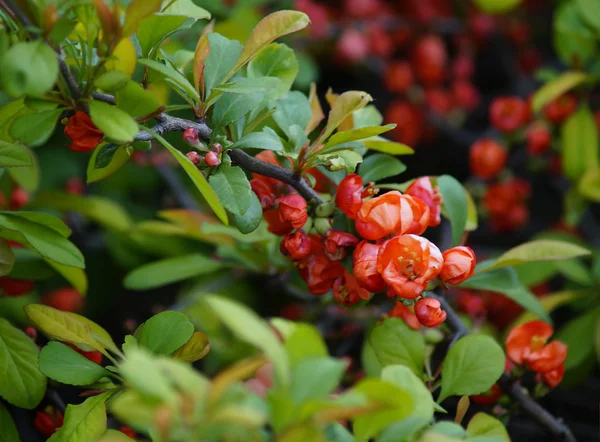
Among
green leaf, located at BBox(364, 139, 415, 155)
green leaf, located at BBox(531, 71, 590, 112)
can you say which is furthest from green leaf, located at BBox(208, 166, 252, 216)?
green leaf, located at BBox(531, 71, 590, 112)

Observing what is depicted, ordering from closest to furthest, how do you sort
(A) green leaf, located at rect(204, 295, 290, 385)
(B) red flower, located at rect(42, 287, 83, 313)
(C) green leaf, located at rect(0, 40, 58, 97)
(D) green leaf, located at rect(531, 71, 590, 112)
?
1. (A) green leaf, located at rect(204, 295, 290, 385)
2. (C) green leaf, located at rect(0, 40, 58, 97)
3. (D) green leaf, located at rect(531, 71, 590, 112)
4. (B) red flower, located at rect(42, 287, 83, 313)

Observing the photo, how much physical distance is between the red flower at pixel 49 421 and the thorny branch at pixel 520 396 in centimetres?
55

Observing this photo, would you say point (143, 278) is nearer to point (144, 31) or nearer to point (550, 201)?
point (144, 31)

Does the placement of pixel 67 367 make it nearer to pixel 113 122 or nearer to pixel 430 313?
pixel 113 122

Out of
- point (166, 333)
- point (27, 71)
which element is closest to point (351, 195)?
point (166, 333)

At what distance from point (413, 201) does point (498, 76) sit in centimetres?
158

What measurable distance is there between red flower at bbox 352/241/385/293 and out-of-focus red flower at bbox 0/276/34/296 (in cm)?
57

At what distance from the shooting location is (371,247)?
748 mm

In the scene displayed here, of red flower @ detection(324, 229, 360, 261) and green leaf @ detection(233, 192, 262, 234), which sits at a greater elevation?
green leaf @ detection(233, 192, 262, 234)

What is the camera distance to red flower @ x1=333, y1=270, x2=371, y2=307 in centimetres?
79

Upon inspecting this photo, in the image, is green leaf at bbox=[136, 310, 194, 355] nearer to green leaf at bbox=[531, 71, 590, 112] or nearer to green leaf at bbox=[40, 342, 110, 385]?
green leaf at bbox=[40, 342, 110, 385]

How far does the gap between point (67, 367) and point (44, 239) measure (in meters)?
0.17

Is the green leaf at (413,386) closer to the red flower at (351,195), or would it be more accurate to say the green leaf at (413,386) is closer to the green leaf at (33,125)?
the red flower at (351,195)

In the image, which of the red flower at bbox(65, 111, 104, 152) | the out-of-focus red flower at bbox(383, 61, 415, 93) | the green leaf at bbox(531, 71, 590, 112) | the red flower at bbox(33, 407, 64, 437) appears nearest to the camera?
the red flower at bbox(65, 111, 104, 152)
